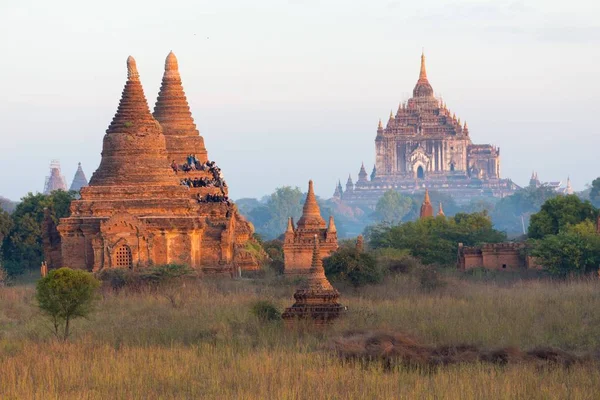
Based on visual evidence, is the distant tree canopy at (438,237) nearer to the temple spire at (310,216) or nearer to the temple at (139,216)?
the temple spire at (310,216)

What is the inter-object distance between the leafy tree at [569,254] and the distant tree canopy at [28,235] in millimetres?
16224

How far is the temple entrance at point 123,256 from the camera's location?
49281 millimetres

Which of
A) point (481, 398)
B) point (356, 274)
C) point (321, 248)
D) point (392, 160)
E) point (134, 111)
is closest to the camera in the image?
point (481, 398)

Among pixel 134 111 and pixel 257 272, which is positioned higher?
pixel 134 111

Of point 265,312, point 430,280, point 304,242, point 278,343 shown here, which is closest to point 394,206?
point 304,242

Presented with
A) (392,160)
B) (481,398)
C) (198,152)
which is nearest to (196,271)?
(198,152)

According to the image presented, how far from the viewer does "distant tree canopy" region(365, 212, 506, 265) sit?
59875 millimetres

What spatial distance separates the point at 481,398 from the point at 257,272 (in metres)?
25.8

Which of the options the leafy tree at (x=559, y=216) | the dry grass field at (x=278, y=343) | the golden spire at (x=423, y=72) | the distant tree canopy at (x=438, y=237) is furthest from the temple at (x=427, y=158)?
the dry grass field at (x=278, y=343)

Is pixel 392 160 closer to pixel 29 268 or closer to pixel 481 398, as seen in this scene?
pixel 29 268

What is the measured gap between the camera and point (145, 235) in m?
49.2

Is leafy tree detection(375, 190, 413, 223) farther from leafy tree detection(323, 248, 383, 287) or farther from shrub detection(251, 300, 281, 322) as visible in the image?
shrub detection(251, 300, 281, 322)

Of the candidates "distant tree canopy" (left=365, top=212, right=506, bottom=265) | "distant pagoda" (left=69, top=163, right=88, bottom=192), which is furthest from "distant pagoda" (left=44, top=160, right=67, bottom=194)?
"distant tree canopy" (left=365, top=212, right=506, bottom=265)

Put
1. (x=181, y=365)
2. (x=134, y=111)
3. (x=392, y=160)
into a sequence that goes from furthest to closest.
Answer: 1. (x=392, y=160)
2. (x=134, y=111)
3. (x=181, y=365)
